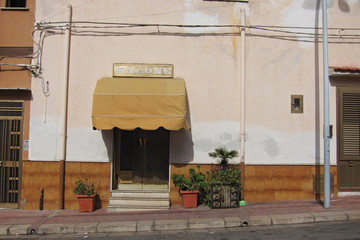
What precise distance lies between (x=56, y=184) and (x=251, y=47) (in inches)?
274

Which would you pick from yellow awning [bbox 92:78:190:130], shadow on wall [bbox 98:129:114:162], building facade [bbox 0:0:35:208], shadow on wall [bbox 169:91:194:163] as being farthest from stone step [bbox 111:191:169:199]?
building facade [bbox 0:0:35:208]

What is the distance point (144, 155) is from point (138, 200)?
138cm

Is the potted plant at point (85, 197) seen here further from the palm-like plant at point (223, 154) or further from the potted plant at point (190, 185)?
the palm-like plant at point (223, 154)

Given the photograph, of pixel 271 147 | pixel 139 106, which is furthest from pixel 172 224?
pixel 271 147

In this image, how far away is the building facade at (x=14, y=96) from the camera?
9.87m

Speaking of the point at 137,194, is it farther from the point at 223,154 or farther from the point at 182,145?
the point at 223,154

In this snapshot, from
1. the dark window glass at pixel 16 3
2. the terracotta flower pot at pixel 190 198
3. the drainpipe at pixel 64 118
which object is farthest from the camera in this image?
the dark window glass at pixel 16 3

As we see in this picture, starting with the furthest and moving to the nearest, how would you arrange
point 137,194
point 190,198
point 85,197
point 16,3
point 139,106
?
point 16,3
point 137,194
point 190,198
point 85,197
point 139,106

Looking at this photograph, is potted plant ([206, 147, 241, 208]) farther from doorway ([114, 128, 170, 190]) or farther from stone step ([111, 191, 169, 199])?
doorway ([114, 128, 170, 190])

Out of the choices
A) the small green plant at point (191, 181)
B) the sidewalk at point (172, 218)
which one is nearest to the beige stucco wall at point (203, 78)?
the small green plant at point (191, 181)

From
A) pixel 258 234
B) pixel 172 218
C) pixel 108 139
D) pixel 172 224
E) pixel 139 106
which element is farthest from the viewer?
pixel 108 139

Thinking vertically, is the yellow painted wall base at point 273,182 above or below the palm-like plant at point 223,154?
below

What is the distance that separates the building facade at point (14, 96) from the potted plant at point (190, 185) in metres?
4.47

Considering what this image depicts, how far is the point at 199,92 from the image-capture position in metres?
10.0
